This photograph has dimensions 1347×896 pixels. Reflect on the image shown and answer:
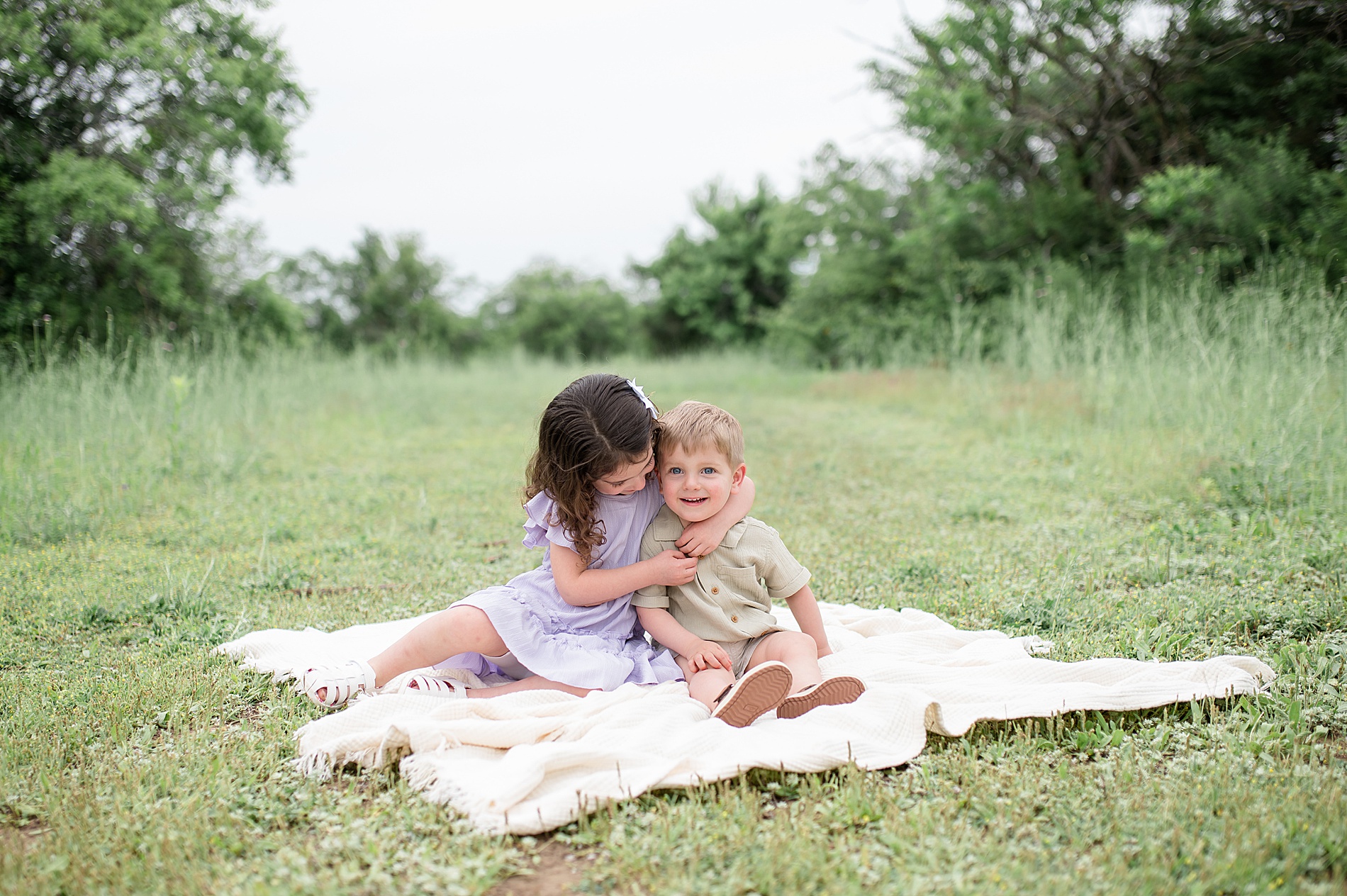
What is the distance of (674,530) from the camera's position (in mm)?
3031

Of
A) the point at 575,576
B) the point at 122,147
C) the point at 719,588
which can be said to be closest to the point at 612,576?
the point at 575,576

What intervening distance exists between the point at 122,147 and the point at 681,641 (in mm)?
11838

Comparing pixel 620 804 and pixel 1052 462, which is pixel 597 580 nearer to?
pixel 620 804

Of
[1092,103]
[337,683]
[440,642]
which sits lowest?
[337,683]

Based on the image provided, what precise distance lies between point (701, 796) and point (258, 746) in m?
1.30

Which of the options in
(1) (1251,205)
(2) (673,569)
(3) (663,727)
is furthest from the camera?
(1) (1251,205)

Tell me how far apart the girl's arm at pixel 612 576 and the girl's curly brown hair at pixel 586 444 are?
6 cm

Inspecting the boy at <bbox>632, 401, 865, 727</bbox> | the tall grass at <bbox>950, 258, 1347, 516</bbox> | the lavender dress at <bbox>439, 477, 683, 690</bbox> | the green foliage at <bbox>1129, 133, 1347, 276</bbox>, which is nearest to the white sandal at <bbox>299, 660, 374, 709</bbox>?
the lavender dress at <bbox>439, 477, 683, 690</bbox>

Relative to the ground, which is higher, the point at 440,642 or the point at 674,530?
the point at 674,530

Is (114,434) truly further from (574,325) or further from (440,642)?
(574,325)

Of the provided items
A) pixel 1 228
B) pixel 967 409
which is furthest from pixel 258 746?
pixel 1 228

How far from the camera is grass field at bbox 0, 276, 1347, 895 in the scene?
1954 millimetres

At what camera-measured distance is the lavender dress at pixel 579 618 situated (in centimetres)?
288

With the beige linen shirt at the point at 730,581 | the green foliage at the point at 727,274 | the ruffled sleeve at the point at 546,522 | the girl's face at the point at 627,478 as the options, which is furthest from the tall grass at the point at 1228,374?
the green foliage at the point at 727,274
